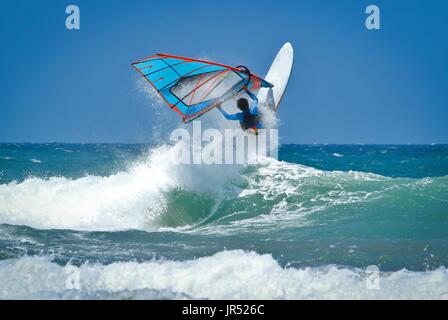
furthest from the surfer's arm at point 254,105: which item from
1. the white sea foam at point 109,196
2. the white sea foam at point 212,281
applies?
the white sea foam at point 212,281

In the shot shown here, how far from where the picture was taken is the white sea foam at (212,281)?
4395 millimetres

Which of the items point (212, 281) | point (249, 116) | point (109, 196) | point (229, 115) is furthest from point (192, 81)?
point (212, 281)

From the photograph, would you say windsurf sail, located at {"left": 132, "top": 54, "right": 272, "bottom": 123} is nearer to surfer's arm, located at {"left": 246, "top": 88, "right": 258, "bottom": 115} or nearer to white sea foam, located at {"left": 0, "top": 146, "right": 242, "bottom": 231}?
surfer's arm, located at {"left": 246, "top": 88, "right": 258, "bottom": 115}

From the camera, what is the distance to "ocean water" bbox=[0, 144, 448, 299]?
4.63 meters

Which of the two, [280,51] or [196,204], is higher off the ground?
[280,51]

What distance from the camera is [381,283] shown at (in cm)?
468

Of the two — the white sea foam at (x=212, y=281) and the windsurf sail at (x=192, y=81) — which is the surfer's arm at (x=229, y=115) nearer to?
the windsurf sail at (x=192, y=81)

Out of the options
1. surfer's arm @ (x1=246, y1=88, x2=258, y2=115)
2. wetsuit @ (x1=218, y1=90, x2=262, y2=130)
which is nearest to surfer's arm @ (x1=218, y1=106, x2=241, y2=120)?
wetsuit @ (x1=218, y1=90, x2=262, y2=130)

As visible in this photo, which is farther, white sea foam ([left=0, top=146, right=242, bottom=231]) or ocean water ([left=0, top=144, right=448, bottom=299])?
white sea foam ([left=0, top=146, right=242, bottom=231])

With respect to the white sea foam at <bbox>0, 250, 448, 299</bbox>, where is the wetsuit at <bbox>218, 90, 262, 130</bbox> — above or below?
above

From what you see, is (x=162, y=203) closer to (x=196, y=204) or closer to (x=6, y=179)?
(x=196, y=204)

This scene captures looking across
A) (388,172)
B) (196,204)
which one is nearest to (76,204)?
(196,204)

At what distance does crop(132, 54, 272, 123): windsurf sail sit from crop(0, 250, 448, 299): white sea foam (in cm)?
465

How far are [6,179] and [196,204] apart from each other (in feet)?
30.4
